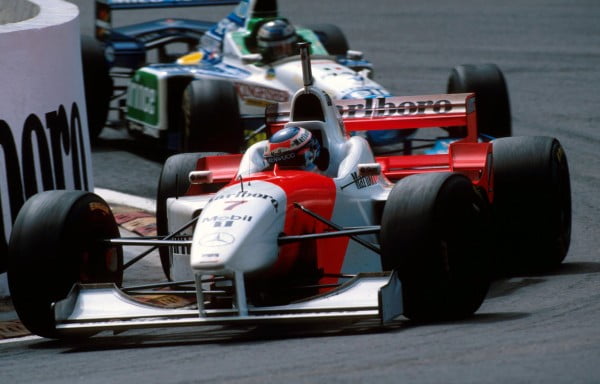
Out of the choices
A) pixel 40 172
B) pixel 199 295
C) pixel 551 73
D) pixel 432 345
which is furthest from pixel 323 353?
pixel 551 73

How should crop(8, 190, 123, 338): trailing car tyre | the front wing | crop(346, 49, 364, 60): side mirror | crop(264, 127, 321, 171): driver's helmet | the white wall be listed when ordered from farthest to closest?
crop(346, 49, 364, 60): side mirror → the white wall → crop(264, 127, 321, 171): driver's helmet → crop(8, 190, 123, 338): trailing car tyre → the front wing

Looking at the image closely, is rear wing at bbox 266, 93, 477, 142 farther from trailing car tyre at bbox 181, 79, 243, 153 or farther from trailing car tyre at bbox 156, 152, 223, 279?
trailing car tyre at bbox 181, 79, 243, 153

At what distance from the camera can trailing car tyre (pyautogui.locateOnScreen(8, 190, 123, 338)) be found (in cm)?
801

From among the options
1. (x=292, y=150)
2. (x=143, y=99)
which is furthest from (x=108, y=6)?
(x=292, y=150)

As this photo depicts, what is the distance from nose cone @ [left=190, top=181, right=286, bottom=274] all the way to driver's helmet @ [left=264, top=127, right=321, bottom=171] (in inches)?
26.3

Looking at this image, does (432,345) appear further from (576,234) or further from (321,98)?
(576,234)

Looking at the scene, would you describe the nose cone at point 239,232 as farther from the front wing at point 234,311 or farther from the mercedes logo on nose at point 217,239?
the front wing at point 234,311

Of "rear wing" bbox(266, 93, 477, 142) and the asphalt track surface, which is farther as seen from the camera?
"rear wing" bbox(266, 93, 477, 142)

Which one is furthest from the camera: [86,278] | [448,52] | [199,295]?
[448,52]

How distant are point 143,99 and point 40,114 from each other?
558 centimetres

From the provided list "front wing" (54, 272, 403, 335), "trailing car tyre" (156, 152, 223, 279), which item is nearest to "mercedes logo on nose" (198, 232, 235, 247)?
"front wing" (54, 272, 403, 335)

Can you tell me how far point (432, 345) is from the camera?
272 inches

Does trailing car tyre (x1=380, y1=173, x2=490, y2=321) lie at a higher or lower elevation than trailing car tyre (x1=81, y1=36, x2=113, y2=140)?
higher

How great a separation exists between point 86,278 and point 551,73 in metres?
12.1
